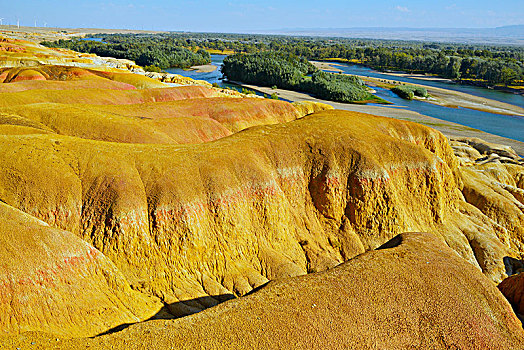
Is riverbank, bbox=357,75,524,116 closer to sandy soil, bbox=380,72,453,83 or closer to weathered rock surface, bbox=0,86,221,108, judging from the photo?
sandy soil, bbox=380,72,453,83

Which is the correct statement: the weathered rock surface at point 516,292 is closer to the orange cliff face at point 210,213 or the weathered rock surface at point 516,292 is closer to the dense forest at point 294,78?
the orange cliff face at point 210,213

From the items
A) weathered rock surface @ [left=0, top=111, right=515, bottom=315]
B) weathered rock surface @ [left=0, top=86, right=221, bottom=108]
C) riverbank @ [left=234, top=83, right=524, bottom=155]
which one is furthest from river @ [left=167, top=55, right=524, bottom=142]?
weathered rock surface @ [left=0, top=86, right=221, bottom=108]

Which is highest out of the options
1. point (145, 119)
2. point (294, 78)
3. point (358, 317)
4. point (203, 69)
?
point (203, 69)

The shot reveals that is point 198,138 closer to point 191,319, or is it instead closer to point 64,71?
point 191,319

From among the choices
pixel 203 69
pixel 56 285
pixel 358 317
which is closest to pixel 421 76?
pixel 203 69

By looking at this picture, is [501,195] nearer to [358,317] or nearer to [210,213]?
[358,317]
